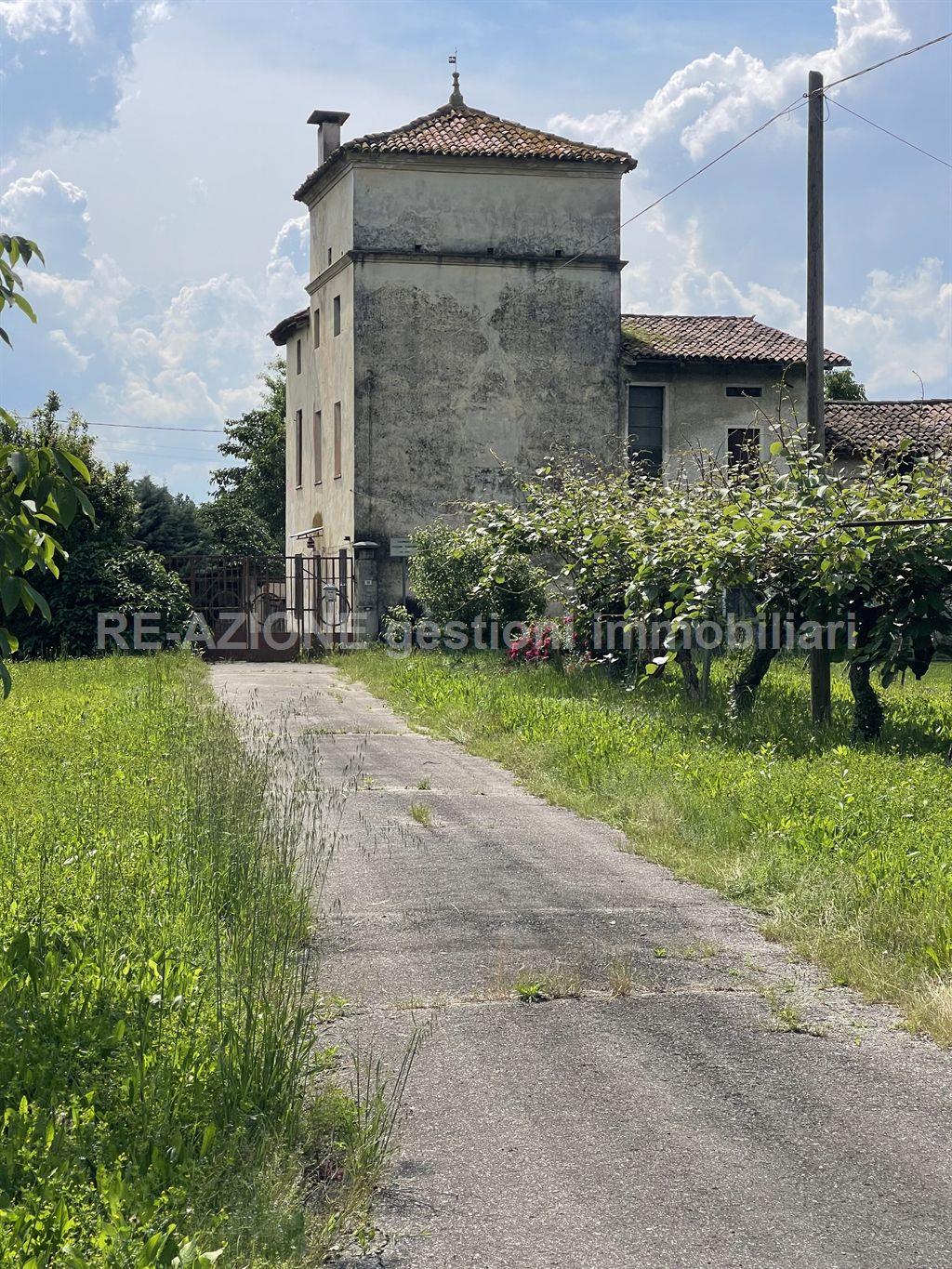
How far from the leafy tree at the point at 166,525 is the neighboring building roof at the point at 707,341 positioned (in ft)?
88.2

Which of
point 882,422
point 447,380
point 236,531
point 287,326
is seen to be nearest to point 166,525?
point 236,531

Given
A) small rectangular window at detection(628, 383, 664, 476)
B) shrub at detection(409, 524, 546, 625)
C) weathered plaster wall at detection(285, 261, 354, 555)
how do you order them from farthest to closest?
1. small rectangular window at detection(628, 383, 664, 476)
2. weathered plaster wall at detection(285, 261, 354, 555)
3. shrub at detection(409, 524, 546, 625)

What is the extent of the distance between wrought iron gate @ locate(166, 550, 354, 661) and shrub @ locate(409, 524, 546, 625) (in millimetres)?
5351

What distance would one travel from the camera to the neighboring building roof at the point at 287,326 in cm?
3919

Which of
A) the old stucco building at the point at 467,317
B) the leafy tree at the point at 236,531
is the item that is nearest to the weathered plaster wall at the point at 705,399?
the old stucco building at the point at 467,317

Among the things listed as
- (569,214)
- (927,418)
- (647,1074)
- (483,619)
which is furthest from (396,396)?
(647,1074)

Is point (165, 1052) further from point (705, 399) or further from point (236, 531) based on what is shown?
point (236, 531)

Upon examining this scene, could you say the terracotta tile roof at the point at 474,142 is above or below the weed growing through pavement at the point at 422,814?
A: above

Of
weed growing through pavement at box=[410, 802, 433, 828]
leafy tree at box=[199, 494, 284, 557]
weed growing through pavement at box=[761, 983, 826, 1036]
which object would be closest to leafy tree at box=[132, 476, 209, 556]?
leafy tree at box=[199, 494, 284, 557]

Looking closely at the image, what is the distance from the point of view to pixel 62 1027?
16.1 ft

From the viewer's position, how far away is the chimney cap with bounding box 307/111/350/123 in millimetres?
38375

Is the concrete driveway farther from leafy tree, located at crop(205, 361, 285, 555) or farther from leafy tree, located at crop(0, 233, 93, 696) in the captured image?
leafy tree, located at crop(205, 361, 285, 555)

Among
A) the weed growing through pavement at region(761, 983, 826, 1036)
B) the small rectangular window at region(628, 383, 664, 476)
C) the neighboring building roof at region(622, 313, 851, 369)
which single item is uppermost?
the neighboring building roof at region(622, 313, 851, 369)

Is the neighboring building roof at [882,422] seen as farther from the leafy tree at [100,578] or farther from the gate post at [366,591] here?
the leafy tree at [100,578]
